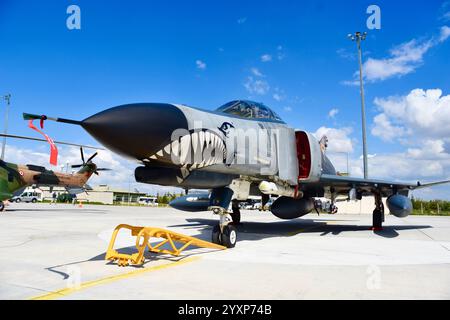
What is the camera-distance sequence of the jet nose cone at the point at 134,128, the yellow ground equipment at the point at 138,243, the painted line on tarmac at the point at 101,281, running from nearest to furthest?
the painted line on tarmac at the point at 101,281
the jet nose cone at the point at 134,128
the yellow ground equipment at the point at 138,243

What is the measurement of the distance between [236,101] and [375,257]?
4365mm

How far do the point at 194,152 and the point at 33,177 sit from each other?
82.1 ft

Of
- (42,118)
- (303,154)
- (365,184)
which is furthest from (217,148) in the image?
(365,184)

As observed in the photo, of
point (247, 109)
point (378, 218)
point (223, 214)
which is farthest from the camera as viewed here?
point (378, 218)

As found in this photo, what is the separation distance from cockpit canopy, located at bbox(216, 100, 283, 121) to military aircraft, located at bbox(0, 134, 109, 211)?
62.8 feet

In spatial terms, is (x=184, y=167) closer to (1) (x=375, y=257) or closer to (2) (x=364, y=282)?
(2) (x=364, y=282)

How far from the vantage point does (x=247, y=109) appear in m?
7.90

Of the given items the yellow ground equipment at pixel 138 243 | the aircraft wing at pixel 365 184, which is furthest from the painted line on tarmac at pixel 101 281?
the aircraft wing at pixel 365 184

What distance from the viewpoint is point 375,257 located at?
6594 millimetres

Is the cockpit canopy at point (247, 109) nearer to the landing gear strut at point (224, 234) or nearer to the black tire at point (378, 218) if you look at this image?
the landing gear strut at point (224, 234)

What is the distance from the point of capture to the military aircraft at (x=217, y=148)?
472 centimetres

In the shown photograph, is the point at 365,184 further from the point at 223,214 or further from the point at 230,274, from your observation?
the point at 230,274

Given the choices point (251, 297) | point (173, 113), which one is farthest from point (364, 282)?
point (173, 113)

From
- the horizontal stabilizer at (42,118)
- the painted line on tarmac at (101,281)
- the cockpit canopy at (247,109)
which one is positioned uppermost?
the cockpit canopy at (247,109)
